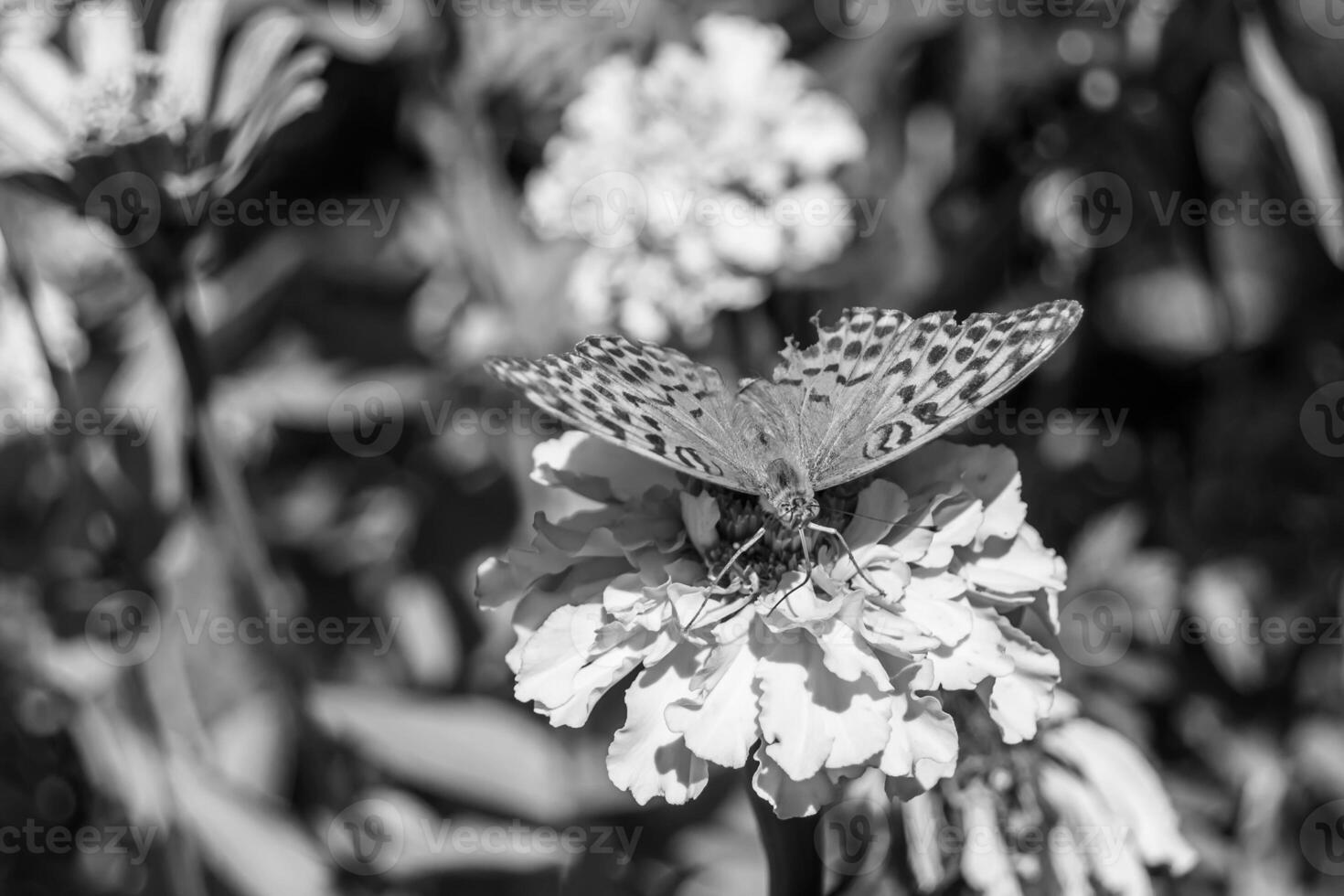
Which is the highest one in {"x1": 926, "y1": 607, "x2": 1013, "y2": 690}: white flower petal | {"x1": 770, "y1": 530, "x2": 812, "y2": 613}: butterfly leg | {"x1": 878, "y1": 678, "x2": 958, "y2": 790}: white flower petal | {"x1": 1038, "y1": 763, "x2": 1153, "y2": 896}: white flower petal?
{"x1": 770, "y1": 530, "x2": 812, "y2": 613}: butterfly leg

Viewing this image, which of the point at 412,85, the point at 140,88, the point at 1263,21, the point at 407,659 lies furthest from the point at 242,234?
the point at 1263,21

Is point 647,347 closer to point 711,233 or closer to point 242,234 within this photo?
point 711,233

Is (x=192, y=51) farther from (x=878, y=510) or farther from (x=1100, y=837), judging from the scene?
(x=1100, y=837)

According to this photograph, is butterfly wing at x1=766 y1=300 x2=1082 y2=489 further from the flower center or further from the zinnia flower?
the zinnia flower

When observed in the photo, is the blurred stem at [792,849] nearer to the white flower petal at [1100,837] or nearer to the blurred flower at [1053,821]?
the blurred flower at [1053,821]

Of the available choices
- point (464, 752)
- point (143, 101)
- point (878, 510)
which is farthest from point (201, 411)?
point (878, 510)

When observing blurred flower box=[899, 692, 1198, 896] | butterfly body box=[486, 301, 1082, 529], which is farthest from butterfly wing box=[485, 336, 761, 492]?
blurred flower box=[899, 692, 1198, 896]

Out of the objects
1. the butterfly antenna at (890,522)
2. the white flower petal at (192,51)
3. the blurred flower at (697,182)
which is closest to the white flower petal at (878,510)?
the butterfly antenna at (890,522)
